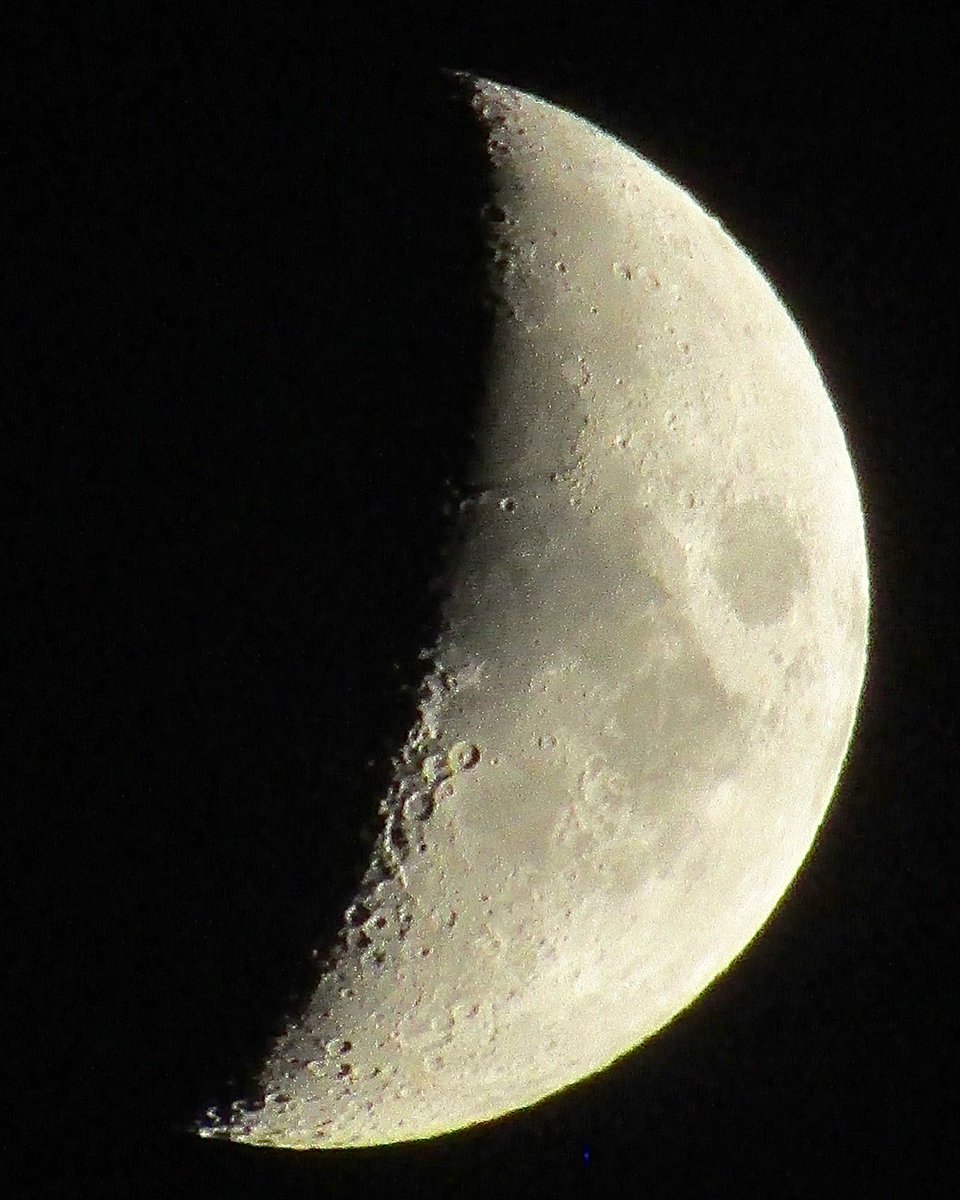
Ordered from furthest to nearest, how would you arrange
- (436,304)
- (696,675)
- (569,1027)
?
(569,1027), (696,675), (436,304)

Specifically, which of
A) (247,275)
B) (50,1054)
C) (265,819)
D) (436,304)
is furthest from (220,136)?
(50,1054)

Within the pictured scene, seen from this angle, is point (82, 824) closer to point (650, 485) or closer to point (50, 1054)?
point (50, 1054)

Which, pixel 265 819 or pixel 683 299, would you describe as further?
pixel 683 299

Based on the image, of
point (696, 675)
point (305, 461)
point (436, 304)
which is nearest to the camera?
point (305, 461)

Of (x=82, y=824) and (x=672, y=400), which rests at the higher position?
(x=672, y=400)

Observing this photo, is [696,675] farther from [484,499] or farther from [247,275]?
[247,275]

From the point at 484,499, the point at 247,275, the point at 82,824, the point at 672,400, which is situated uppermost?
the point at 247,275
